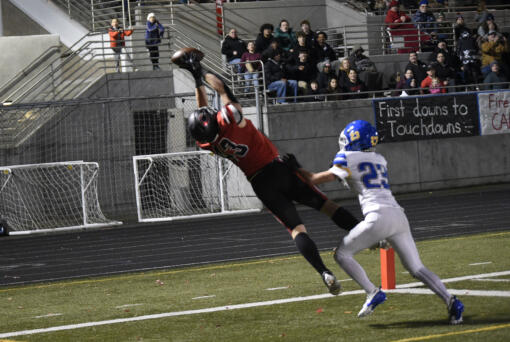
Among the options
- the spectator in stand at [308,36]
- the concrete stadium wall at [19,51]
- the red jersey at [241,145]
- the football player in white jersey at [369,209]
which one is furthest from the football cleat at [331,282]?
the concrete stadium wall at [19,51]

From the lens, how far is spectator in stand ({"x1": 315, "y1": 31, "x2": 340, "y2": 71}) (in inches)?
972

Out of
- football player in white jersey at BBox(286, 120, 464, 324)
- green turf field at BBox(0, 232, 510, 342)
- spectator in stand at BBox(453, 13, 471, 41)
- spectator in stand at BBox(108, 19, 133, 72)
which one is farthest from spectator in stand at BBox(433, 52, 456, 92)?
football player in white jersey at BBox(286, 120, 464, 324)

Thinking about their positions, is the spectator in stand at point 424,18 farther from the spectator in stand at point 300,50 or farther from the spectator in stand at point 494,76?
the spectator in stand at point 300,50

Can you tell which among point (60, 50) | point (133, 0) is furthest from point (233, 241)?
point (133, 0)

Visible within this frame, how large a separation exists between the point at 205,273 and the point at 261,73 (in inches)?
470

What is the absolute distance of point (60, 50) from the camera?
25.3 m

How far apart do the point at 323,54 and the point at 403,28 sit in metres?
4.03

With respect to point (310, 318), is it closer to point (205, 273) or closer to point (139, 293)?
point (139, 293)

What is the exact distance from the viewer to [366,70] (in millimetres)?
24828

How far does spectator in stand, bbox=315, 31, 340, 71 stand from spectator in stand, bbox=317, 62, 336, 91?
1132mm

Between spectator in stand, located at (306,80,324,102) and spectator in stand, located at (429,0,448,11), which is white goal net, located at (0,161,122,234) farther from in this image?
spectator in stand, located at (429,0,448,11)

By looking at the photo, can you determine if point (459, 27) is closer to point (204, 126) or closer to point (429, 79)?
point (429, 79)

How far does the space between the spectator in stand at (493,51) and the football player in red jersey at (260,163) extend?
18605 millimetres

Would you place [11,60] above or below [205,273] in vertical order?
above
